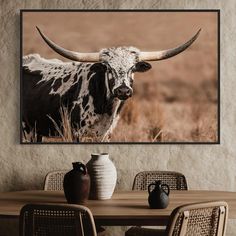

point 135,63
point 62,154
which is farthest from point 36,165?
point 135,63

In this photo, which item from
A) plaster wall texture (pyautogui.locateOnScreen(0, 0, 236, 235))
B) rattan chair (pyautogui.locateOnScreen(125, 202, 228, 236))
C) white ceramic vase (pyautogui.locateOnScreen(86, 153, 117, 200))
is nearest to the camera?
rattan chair (pyautogui.locateOnScreen(125, 202, 228, 236))

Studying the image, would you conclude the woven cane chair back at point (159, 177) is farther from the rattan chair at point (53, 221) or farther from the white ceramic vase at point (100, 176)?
the rattan chair at point (53, 221)

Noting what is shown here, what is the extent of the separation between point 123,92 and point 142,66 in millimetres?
273

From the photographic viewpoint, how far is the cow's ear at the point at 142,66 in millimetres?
5223

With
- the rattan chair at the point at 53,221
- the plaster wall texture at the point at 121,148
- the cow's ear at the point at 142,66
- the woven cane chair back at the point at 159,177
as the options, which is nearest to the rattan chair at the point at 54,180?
the plaster wall texture at the point at 121,148

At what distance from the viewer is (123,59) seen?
17.2ft

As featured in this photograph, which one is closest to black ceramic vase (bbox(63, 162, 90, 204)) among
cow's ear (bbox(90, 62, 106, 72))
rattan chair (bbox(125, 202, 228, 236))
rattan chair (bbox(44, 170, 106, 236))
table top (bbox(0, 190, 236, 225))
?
table top (bbox(0, 190, 236, 225))

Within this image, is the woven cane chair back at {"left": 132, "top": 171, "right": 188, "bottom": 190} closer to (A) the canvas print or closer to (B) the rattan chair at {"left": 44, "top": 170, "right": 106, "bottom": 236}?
(A) the canvas print

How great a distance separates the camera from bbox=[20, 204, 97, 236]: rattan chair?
10.1ft

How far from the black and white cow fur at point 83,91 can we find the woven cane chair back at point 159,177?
57 cm

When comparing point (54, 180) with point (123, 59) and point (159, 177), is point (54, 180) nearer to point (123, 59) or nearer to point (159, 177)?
point (159, 177)

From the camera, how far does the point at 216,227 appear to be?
3.22 m

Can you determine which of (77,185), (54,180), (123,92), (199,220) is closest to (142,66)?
(123,92)

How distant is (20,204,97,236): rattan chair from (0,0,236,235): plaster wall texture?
210 cm
